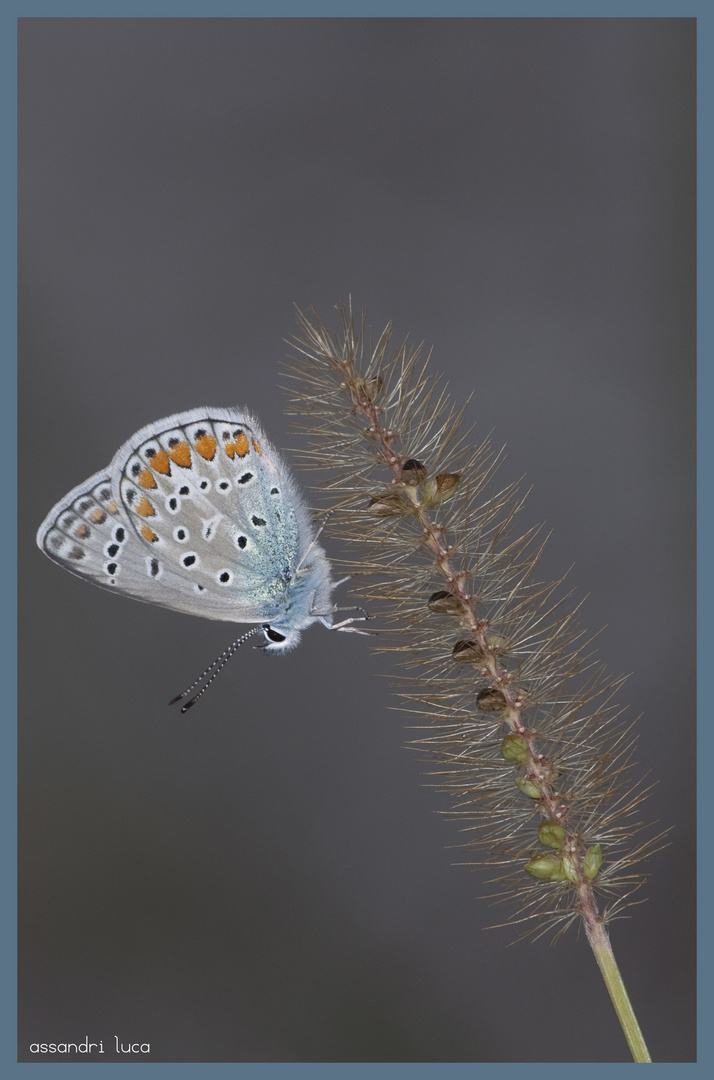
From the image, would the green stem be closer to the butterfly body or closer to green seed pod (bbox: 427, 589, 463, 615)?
green seed pod (bbox: 427, 589, 463, 615)

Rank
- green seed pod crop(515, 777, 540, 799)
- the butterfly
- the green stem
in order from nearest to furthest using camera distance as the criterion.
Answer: the green stem
green seed pod crop(515, 777, 540, 799)
the butterfly

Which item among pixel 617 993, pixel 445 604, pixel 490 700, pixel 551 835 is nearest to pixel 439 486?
pixel 445 604

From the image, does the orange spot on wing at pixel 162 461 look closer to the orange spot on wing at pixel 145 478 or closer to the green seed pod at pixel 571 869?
the orange spot on wing at pixel 145 478

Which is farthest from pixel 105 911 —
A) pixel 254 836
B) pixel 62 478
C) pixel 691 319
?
pixel 691 319

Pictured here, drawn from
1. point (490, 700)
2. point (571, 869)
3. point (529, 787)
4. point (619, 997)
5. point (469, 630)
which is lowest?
point (619, 997)

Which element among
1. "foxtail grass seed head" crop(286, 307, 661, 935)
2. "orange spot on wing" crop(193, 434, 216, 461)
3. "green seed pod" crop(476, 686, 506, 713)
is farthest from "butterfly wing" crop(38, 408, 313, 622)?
"green seed pod" crop(476, 686, 506, 713)

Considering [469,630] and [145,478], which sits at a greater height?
[145,478]

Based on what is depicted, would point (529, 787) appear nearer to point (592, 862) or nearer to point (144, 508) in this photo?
point (592, 862)
